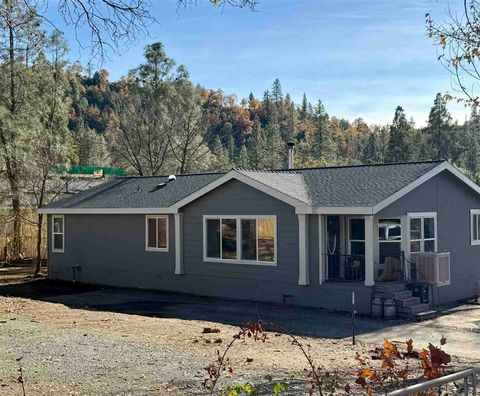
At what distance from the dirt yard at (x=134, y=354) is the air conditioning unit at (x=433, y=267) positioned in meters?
4.63

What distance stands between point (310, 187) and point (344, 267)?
2565 mm

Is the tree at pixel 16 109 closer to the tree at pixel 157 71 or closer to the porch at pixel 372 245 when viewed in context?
the porch at pixel 372 245

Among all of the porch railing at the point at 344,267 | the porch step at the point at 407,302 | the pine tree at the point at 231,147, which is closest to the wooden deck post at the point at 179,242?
the porch railing at the point at 344,267

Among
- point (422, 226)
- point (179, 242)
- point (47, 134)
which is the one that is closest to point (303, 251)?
point (422, 226)

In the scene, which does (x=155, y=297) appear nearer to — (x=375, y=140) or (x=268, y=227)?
(x=268, y=227)

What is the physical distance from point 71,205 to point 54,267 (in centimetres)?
249

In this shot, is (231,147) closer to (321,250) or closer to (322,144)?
(322,144)

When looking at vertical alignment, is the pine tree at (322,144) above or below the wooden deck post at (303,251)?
above

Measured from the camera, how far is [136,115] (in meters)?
37.7

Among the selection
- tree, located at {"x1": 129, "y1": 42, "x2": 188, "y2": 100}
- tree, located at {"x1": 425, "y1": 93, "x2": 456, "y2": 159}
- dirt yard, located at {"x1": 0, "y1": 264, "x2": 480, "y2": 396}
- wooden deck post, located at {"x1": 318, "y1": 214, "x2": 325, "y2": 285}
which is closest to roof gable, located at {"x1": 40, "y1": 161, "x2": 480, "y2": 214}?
wooden deck post, located at {"x1": 318, "y1": 214, "x2": 325, "y2": 285}

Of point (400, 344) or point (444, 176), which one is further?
point (444, 176)

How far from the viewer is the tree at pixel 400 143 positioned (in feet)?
196

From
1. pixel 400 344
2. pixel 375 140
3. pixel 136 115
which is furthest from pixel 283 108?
pixel 400 344

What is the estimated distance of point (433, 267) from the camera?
50.2 ft
